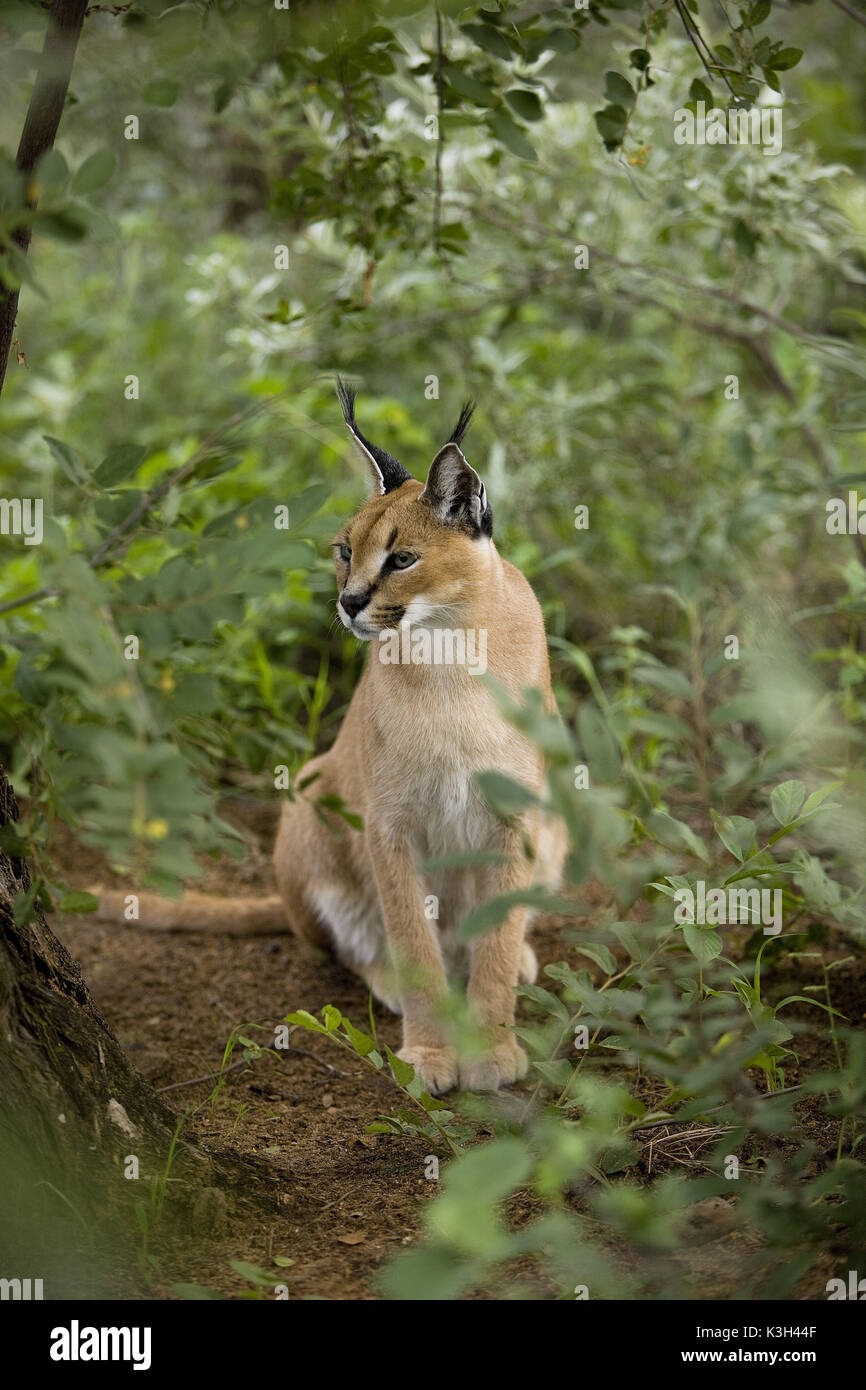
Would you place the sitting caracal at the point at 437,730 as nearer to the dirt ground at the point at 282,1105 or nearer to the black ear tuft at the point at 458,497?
the black ear tuft at the point at 458,497

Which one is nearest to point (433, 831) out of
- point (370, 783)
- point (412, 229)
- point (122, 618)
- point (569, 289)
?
point (370, 783)

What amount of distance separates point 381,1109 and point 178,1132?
690 mm

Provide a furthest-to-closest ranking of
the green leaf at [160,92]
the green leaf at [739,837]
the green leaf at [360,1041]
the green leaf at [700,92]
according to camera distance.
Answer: the green leaf at [700,92]
the green leaf at [739,837]
the green leaf at [360,1041]
the green leaf at [160,92]

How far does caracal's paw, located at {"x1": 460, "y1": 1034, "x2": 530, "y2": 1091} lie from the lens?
122 inches

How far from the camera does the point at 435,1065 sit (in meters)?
3.12

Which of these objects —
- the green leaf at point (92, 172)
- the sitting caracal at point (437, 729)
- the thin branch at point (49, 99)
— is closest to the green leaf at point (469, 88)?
the sitting caracal at point (437, 729)

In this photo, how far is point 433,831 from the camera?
10.9ft

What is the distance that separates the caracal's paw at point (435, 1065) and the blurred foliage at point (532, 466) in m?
0.25

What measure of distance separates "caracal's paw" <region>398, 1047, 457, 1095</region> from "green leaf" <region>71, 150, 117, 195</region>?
2136 millimetres

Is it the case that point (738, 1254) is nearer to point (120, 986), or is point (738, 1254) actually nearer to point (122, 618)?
point (122, 618)

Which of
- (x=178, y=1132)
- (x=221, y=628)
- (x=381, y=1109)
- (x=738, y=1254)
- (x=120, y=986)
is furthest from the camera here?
(x=221, y=628)

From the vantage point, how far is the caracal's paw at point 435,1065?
309 cm

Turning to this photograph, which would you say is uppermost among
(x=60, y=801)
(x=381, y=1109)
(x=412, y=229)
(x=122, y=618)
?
(x=412, y=229)

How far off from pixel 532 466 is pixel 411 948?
2.78 metres
